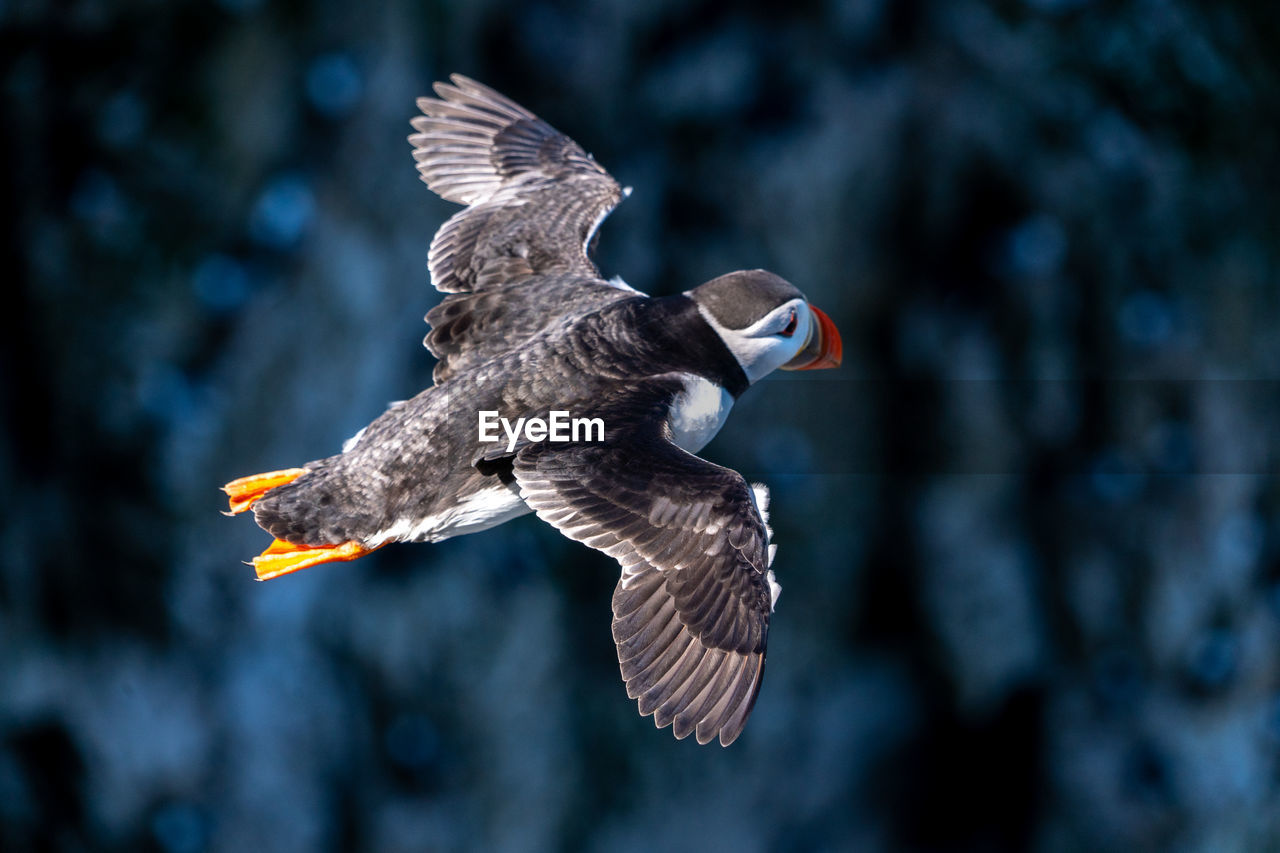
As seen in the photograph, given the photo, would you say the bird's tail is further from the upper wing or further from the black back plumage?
the upper wing

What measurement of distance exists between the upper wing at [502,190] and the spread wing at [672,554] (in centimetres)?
156

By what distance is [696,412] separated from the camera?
4.09 m

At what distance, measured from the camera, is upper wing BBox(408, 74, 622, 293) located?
16.8 ft

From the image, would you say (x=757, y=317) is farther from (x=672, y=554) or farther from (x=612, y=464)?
(x=672, y=554)

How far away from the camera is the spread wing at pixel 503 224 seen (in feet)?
15.5

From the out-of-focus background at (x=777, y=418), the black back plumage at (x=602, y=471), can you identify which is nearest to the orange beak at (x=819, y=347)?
the black back plumage at (x=602, y=471)

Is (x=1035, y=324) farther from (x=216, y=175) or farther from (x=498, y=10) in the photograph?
(x=216, y=175)

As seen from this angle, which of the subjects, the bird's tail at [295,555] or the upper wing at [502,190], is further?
the upper wing at [502,190]

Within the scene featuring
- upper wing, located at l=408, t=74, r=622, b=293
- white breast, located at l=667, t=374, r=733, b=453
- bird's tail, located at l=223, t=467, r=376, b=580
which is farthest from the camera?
upper wing, located at l=408, t=74, r=622, b=293

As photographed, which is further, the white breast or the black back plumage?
the white breast

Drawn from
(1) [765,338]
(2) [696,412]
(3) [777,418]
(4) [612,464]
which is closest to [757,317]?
(1) [765,338]

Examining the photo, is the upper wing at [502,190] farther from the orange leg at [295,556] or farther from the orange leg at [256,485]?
the orange leg at [295,556]

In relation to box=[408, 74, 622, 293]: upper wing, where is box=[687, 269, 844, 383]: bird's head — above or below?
below

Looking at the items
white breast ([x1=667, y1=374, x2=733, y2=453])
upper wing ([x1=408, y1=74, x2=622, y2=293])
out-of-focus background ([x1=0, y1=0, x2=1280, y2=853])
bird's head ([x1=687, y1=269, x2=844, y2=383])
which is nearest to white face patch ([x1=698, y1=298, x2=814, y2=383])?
bird's head ([x1=687, y1=269, x2=844, y2=383])
